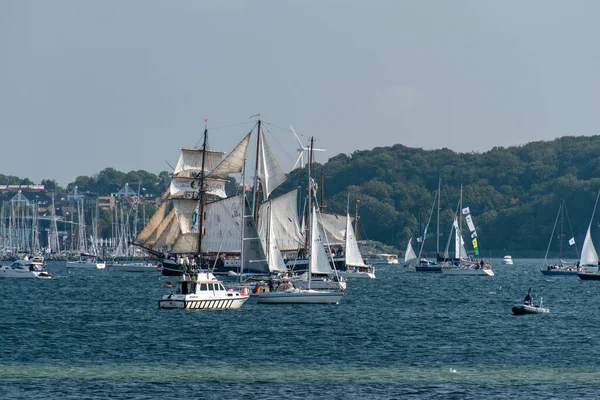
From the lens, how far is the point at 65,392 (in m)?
43.2

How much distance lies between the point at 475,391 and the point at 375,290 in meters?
69.1

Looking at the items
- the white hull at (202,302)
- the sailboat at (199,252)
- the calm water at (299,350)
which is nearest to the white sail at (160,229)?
the sailboat at (199,252)

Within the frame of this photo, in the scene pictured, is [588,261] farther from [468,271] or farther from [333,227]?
[333,227]

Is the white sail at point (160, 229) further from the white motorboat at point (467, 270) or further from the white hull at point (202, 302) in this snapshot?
the white hull at point (202, 302)

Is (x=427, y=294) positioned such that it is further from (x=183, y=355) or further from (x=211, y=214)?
(x=183, y=355)

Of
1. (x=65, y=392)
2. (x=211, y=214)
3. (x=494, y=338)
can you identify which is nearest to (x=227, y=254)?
(x=211, y=214)

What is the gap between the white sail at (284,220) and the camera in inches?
4668

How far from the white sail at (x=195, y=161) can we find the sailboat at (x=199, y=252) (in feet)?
3.03

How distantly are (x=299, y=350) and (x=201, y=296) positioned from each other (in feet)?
61.2

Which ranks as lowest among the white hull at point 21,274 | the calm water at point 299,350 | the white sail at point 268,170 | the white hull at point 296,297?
the calm water at point 299,350

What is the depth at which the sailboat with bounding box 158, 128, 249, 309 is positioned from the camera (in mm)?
75000

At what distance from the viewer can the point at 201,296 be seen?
245ft

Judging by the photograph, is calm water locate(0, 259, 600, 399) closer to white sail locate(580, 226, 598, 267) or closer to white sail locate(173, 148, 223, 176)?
white sail locate(580, 226, 598, 267)

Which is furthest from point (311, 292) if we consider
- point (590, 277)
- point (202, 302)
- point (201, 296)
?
point (590, 277)
